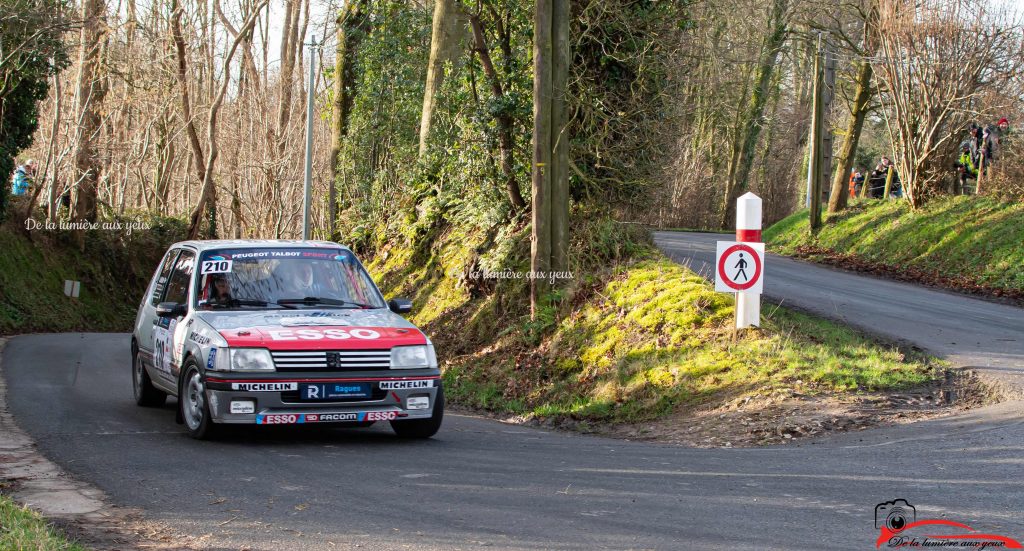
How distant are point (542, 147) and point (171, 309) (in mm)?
6765

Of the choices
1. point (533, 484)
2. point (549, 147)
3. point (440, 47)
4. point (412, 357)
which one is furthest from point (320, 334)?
point (440, 47)

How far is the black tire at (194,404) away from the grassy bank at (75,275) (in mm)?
22517

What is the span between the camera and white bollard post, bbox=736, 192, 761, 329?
1195cm

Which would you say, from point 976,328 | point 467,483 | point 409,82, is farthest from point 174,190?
point 467,483

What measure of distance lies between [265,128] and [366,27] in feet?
59.0

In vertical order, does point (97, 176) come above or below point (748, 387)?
above

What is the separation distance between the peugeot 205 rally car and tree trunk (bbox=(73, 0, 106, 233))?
22.8m

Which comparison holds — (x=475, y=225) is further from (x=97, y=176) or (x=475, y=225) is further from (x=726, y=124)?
(x=726, y=124)

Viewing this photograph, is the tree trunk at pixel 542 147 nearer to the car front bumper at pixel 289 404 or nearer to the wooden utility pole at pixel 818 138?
the car front bumper at pixel 289 404

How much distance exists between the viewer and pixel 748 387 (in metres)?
10.8

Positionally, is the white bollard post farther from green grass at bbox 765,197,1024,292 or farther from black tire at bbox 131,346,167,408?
green grass at bbox 765,197,1024,292

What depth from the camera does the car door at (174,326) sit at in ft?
32.6

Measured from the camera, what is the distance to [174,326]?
10.1 meters

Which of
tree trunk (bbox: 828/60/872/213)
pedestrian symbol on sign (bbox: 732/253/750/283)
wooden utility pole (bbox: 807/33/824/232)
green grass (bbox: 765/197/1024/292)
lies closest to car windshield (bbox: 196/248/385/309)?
pedestrian symbol on sign (bbox: 732/253/750/283)
